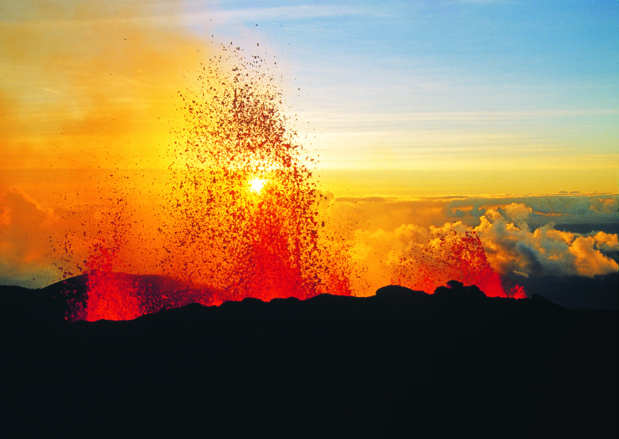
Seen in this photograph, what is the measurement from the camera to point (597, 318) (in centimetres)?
2325

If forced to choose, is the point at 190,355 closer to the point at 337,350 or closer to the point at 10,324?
the point at 337,350

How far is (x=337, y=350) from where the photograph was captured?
82.2 feet

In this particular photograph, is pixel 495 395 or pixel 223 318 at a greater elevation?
pixel 223 318

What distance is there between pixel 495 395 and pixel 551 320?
4308 mm

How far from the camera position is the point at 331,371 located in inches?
953

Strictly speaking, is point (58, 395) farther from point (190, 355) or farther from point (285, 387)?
point (285, 387)

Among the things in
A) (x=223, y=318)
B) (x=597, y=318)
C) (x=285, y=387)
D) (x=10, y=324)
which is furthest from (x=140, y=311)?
(x=597, y=318)

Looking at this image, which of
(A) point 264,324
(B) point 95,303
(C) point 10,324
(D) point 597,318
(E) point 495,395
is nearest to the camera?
(E) point 495,395

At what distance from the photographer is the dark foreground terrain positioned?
21219 mm

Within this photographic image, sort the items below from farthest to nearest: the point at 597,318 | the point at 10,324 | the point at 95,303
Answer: the point at 95,303 → the point at 10,324 → the point at 597,318

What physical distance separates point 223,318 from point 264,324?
2066 millimetres

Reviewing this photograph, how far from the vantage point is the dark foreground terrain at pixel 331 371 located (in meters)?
21.2

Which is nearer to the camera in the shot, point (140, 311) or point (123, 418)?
point (123, 418)

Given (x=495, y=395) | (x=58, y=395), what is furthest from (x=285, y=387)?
(x=58, y=395)
